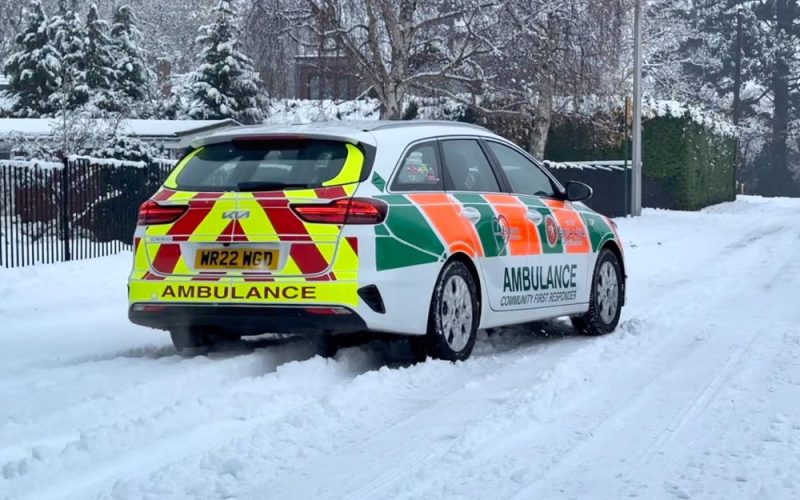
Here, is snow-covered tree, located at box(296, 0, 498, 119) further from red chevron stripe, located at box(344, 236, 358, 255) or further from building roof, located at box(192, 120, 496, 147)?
red chevron stripe, located at box(344, 236, 358, 255)

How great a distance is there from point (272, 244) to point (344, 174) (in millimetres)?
599

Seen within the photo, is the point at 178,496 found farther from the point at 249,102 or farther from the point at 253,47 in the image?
the point at 249,102

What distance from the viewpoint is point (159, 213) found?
24.2 ft

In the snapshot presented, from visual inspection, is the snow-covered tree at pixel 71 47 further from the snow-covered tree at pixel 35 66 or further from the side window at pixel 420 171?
the side window at pixel 420 171

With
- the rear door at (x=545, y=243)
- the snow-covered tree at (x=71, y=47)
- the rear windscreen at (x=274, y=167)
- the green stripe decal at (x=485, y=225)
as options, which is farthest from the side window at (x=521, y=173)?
the snow-covered tree at (x=71, y=47)

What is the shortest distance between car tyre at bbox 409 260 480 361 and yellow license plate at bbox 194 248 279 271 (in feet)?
3.43

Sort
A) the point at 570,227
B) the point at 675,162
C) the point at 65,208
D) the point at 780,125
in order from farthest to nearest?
1. the point at 780,125
2. the point at 675,162
3. the point at 65,208
4. the point at 570,227

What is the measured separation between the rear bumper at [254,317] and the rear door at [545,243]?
5.58 ft

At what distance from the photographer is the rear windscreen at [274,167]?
717 centimetres

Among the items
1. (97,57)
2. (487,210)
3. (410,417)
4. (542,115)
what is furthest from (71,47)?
(410,417)

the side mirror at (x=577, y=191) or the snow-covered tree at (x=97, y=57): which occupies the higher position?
the snow-covered tree at (x=97, y=57)

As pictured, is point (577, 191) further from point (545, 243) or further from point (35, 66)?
point (35, 66)

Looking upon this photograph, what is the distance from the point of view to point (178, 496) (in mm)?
4539

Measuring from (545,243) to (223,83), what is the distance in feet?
131
